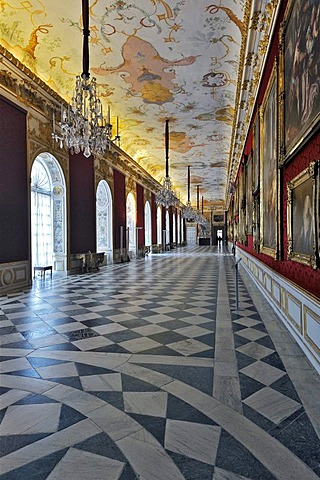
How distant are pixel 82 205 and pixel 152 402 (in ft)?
35.3

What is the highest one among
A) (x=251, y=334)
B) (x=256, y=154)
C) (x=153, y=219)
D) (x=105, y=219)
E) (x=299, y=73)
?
(x=256, y=154)

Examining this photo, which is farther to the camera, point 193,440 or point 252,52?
point 252,52

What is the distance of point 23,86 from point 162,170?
52.8ft

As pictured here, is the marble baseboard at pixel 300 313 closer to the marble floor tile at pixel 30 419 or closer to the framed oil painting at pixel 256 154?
the marble floor tile at pixel 30 419

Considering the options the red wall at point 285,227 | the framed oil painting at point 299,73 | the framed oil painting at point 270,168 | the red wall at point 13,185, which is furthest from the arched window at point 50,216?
the framed oil painting at point 299,73

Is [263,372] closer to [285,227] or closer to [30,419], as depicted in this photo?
[30,419]

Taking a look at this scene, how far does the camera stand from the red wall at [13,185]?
797cm

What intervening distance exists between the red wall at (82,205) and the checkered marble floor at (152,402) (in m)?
7.19

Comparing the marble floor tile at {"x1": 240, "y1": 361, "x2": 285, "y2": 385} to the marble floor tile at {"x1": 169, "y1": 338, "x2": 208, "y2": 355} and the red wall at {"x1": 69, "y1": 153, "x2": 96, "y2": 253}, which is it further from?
the red wall at {"x1": 69, "y1": 153, "x2": 96, "y2": 253}

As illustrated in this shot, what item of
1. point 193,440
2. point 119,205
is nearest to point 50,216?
point 119,205

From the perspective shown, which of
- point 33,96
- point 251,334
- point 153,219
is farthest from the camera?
point 153,219

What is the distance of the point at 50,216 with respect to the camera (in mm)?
11344

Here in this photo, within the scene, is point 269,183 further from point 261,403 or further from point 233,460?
point 233,460

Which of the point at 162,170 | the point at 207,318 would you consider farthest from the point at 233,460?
the point at 162,170
